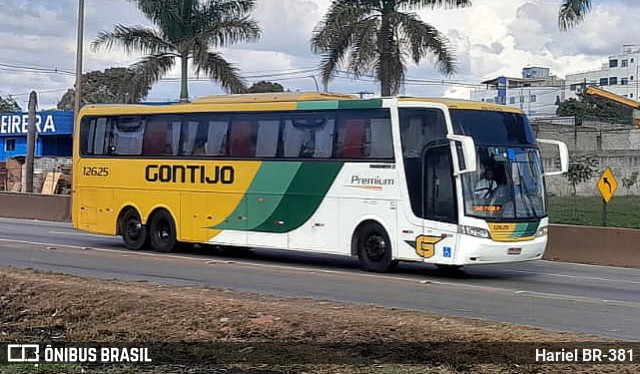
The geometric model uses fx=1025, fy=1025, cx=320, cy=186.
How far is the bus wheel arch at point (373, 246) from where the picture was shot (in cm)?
1828

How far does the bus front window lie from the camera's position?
681 inches

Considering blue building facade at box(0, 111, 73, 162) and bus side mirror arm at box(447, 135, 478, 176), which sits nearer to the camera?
bus side mirror arm at box(447, 135, 478, 176)

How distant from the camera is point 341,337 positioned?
9.16m

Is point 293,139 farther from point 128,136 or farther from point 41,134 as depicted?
point 41,134

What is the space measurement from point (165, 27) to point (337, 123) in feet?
75.4

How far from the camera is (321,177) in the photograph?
63.3ft

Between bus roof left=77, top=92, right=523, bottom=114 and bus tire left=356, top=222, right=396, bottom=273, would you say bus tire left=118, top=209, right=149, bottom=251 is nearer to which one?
bus roof left=77, top=92, right=523, bottom=114

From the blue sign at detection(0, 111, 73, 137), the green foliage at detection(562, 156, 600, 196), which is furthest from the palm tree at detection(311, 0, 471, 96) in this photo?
the blue sign at detection(0, 111, 73, 137)

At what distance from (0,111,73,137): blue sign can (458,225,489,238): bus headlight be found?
143ft

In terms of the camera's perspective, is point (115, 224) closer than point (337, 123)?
No

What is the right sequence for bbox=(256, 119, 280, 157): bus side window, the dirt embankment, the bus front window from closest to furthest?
the dirt embankment < the bus front window < bbox=(256, 119, 280, 157): bus side window

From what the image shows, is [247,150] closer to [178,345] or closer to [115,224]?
[115,224]

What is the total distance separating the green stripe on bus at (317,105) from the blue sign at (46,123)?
4020cm

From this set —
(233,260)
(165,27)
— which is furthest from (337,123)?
(165,27)
